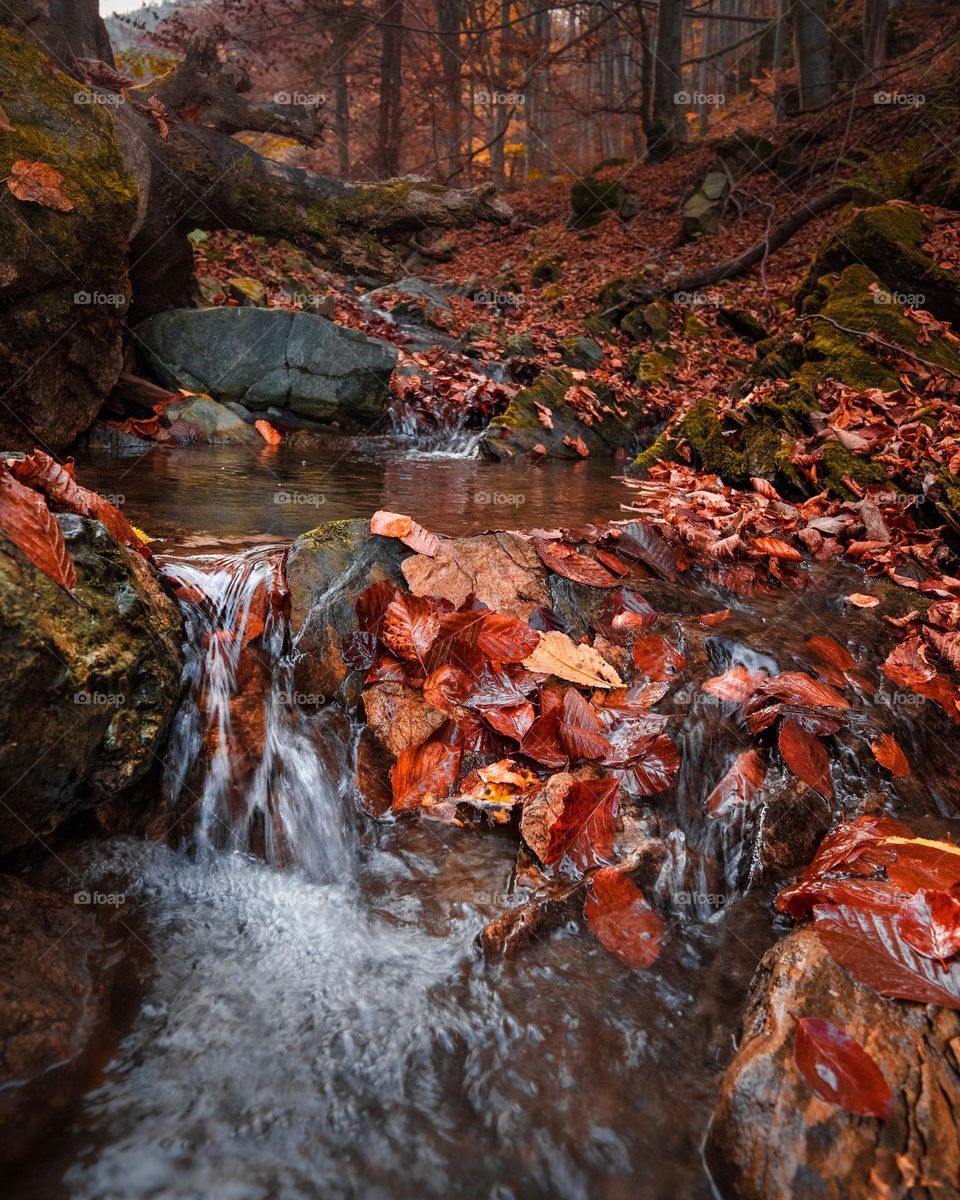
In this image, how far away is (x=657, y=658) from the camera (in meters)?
3.03

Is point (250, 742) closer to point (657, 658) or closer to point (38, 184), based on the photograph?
point (657, 658)

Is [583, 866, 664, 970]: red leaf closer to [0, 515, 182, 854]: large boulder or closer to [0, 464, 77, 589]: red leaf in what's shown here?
[0, 515, 182, 854]: large boulder

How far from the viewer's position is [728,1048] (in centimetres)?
174

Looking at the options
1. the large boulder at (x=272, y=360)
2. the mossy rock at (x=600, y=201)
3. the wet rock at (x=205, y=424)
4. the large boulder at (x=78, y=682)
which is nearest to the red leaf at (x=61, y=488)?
the large boulder at (x=78, y=682)

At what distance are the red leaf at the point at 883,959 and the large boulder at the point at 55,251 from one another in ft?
18.8

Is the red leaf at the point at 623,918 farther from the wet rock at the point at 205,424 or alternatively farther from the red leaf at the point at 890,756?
the wet rock at the point at 205,424

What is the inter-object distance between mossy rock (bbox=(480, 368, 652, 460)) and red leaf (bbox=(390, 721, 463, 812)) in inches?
202

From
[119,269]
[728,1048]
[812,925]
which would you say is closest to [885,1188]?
[728,1048]

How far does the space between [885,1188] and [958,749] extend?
6.91 ft

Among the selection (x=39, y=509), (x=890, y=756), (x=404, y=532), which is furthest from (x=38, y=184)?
(x=890, y=756)

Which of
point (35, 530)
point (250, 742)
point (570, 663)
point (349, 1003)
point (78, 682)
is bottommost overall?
point (349, 1003)

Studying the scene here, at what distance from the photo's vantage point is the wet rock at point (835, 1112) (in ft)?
4.21

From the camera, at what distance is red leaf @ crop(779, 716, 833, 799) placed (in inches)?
99.8

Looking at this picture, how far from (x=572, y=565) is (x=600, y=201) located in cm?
1552
